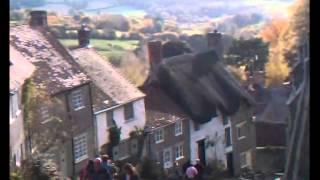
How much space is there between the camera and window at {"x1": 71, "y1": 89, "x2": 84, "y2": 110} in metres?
2.19

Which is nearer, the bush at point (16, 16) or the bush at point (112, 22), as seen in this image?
the bush at point (16, 16)

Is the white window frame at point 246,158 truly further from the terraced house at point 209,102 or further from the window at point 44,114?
the window at point 44,114

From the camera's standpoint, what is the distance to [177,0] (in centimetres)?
224

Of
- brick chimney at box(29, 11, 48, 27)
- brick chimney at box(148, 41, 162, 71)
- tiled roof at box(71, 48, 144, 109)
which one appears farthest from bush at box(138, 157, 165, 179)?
brick chimney at box(29, 11, 48, 27)

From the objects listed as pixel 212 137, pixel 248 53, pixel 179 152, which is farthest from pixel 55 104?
pixel 248 53

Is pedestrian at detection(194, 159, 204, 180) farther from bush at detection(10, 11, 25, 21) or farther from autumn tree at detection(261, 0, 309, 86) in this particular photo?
bush at detection(10, 11, 25, 21)

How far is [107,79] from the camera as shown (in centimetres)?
226

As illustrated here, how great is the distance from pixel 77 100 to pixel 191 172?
1.64 feet

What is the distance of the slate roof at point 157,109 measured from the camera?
88.6 inches

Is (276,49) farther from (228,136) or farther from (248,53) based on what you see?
(228,136)

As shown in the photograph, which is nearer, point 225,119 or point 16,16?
point 16,16

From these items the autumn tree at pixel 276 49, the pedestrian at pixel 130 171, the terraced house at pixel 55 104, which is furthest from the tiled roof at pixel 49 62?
the autumn tree at pixel 276 49

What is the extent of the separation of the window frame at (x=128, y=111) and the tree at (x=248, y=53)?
40cm

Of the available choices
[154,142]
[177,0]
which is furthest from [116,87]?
[177,0]
